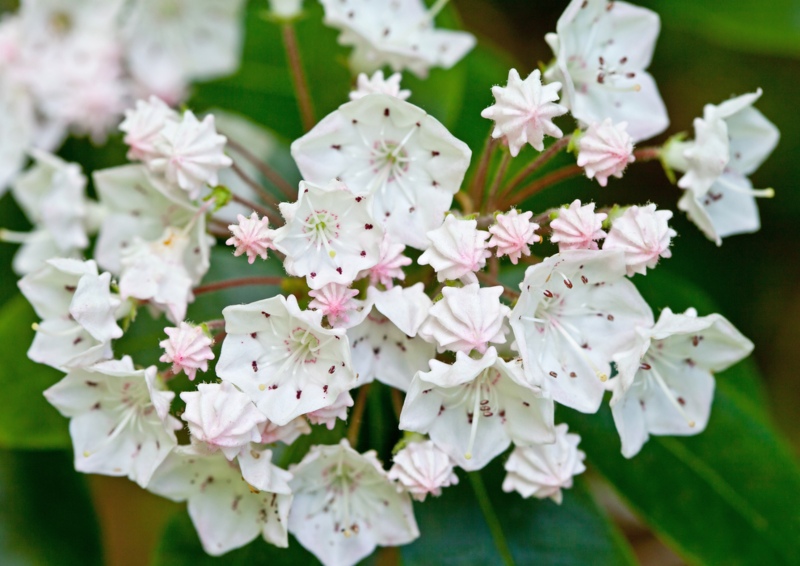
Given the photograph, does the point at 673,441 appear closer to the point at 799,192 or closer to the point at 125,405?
the point at 125,405

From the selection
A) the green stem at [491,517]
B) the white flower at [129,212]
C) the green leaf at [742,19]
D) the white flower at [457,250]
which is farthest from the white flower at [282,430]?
the green leaf at [742,19]

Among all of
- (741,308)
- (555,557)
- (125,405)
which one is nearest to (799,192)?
(741,308)

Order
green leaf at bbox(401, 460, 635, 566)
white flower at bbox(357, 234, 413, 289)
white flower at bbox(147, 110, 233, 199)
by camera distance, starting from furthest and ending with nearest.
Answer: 1. green leaf at bbox(401, 460, 635, 566)
2. white flower at bbox(147, 110, 233, 199)
3. white flower at bbox(357, 234, 413, 289)

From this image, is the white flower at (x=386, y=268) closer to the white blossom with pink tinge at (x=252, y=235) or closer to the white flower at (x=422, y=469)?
the white blossom with pink tinge at (x=252, y=235)

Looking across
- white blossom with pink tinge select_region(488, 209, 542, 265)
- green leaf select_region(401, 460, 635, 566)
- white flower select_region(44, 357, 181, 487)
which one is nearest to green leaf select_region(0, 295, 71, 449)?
white flower select_region(44, 357, 181, 487)

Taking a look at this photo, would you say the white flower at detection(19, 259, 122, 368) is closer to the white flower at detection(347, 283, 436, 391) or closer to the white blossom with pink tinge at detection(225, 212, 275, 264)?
A: the white blossom with pink tinge at detection(225, 212, 275, 264)

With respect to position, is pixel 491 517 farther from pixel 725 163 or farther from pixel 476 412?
pixel 725 163
